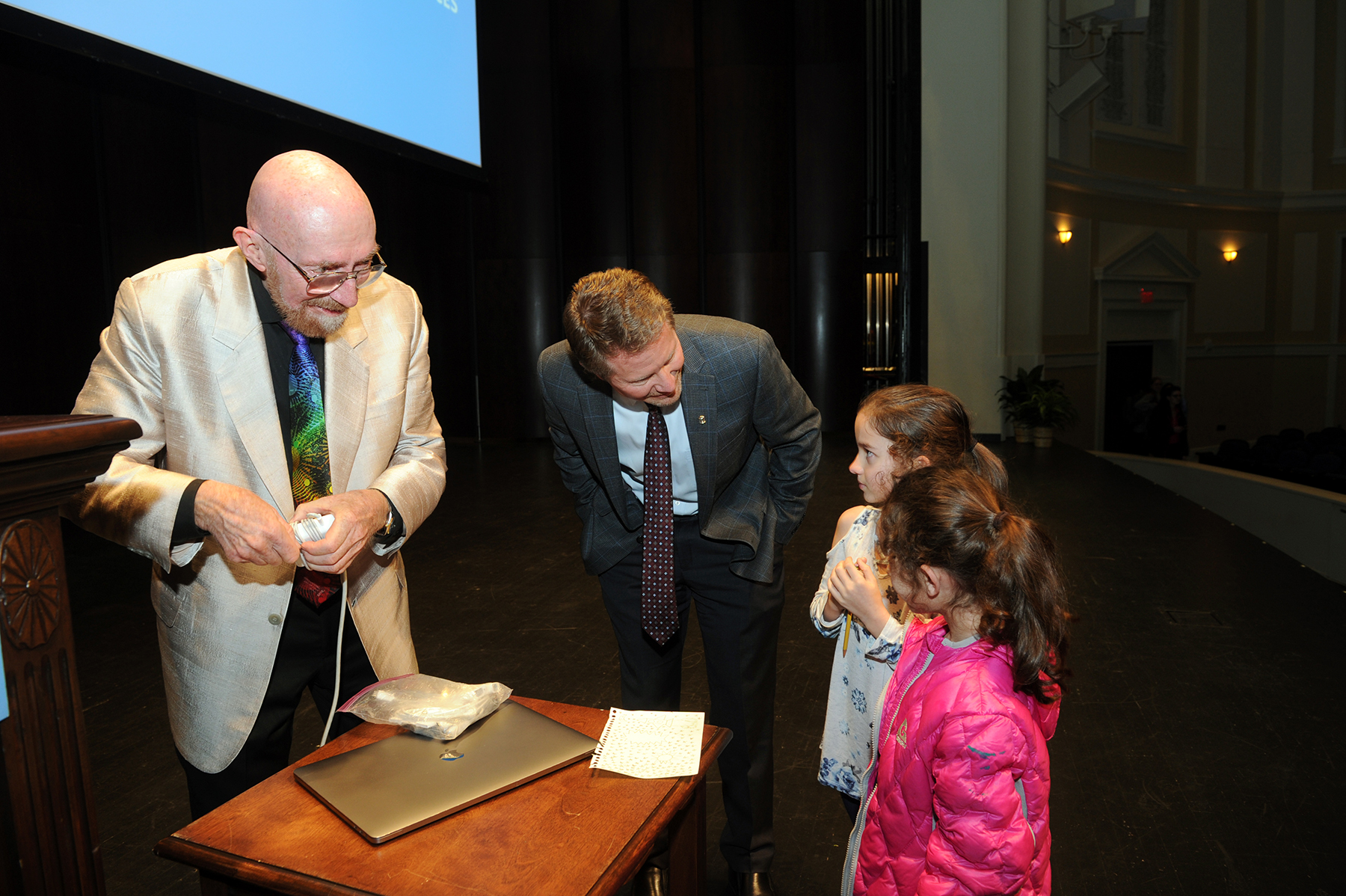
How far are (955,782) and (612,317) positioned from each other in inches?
37.8

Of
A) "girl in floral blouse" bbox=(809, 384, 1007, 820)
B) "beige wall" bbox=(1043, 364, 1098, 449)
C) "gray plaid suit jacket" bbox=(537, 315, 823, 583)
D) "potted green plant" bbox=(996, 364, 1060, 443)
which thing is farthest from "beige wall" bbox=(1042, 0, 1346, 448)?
"girl in floral blouse" bbox=(809, 384, 1007, 820)

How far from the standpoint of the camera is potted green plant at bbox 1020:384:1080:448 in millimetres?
9156

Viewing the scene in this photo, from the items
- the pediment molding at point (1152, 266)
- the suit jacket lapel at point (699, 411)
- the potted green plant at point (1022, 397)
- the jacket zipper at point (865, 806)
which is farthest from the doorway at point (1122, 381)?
the jacket zipper at point (865, 806)

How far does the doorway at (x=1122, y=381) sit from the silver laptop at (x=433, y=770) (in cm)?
1343

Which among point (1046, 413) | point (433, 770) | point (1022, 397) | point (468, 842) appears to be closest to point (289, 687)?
point (433, 770)

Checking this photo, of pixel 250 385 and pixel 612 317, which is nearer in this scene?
pixel 250 385

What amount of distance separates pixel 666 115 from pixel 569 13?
1.52 meters

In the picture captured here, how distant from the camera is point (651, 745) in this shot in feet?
4.01

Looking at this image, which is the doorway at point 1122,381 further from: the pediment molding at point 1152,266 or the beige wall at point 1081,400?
the pediment molding at point 1152,266

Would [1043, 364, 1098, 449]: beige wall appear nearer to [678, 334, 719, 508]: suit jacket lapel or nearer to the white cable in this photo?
[678, 334, 719, 508]: suit jacket lapel

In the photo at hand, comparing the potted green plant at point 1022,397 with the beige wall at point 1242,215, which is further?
the beige wall at point 1242,215

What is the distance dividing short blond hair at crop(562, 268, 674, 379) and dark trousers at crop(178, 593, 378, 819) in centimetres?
66

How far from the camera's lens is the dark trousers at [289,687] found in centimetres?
149

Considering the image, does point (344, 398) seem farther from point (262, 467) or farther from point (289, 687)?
point (289, 687)
